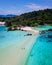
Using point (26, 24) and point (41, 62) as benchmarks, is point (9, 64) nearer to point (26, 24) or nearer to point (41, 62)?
point (41, 62)

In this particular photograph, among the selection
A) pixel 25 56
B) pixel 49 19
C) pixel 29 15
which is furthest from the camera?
pixel 29 15

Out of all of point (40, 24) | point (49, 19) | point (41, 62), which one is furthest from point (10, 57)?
point (49, 19)

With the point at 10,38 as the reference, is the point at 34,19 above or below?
below

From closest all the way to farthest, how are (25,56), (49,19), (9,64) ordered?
(9,64) → (25,56) → (49,19)

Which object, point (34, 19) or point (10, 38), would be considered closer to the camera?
point (10, 38)

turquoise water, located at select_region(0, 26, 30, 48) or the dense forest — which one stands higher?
turquoise water, located at select_region(0, 26, 30, 48)

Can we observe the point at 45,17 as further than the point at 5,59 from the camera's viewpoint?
Yes

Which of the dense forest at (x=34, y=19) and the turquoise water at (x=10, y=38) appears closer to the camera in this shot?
the turquoise water at (x=10, y=38)

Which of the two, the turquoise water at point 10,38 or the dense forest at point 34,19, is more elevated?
the turquoise water at point 10,38

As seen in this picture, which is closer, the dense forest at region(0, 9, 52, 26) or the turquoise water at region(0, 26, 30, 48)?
the turquoise water at region(0, 26, 30, 48)

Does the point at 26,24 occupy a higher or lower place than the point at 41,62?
lower
